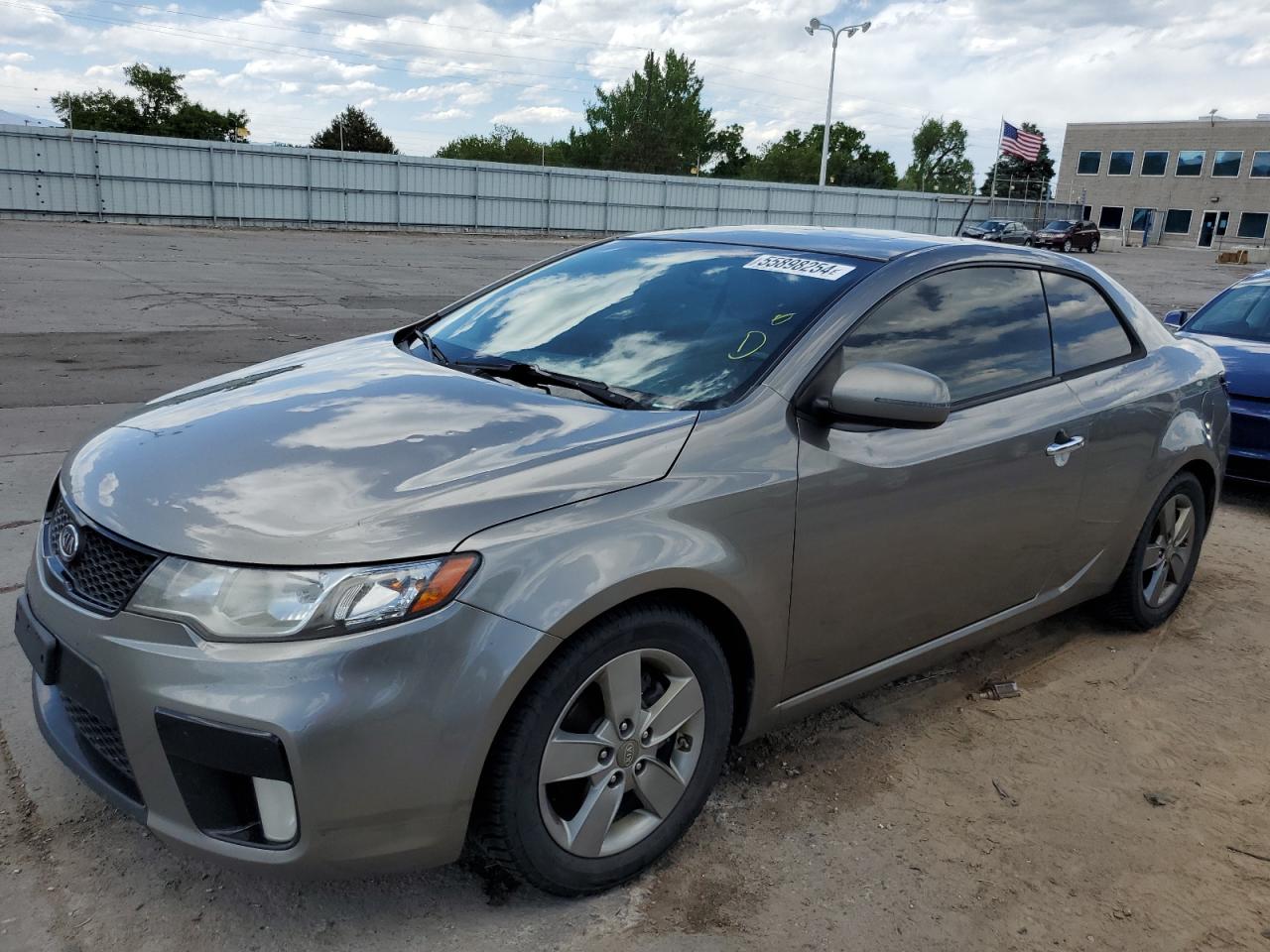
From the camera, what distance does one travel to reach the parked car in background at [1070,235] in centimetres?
4288

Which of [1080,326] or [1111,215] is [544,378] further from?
[1111,215]

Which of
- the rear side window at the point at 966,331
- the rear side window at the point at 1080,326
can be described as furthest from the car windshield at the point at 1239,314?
the rear side window at the point at 966,331

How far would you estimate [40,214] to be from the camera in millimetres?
27625

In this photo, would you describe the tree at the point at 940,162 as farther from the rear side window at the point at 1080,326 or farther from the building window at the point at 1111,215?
the rear side window at the point at 1080,326

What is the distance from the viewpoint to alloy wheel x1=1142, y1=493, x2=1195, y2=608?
4219 mm

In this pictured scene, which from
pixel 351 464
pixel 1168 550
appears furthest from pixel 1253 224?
pixel 351 464

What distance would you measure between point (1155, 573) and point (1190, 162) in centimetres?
7567

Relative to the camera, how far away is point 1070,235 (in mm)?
44125

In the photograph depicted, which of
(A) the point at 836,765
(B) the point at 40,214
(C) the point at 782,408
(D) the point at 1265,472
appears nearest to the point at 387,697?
(C) the point at 782,408

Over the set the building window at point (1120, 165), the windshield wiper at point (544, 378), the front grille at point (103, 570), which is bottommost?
the front grille at point (103, 570)

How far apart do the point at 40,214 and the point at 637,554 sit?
1211 inches

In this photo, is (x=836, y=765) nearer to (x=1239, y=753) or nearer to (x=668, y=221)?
(x=1239, y=753)

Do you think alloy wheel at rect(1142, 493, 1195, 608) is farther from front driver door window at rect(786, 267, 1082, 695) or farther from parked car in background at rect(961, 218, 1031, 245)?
parked car in background at rect(961, 218, 1031, 245)

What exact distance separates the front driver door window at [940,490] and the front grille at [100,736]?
1.61 metres
